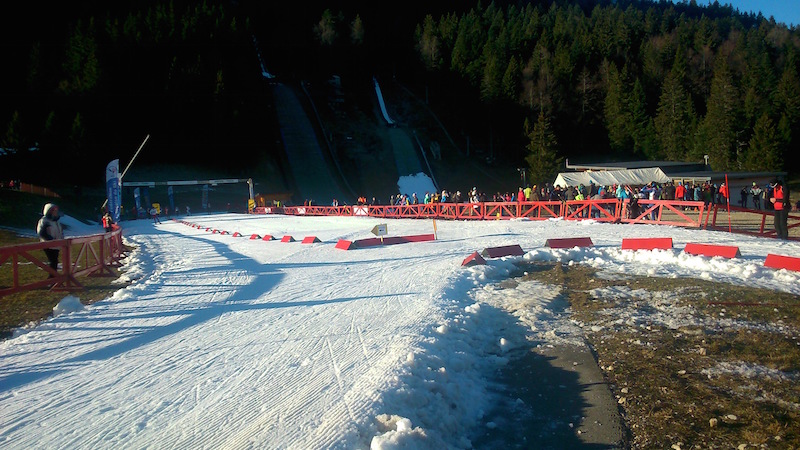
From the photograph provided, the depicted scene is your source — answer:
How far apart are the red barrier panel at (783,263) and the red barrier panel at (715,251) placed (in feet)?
2.91

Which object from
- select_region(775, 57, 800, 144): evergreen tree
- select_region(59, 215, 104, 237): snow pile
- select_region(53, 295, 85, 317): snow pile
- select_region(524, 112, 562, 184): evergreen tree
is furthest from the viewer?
select_region(524, 112, 562, 184): evergreen tree

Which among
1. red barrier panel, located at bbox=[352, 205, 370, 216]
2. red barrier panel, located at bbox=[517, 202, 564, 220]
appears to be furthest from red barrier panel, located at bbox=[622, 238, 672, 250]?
red barrier panel, located at bbox=[352, 205, 370, 216]

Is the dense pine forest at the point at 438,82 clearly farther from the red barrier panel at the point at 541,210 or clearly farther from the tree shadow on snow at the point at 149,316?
the tree shadow on snow at the point at 149,316

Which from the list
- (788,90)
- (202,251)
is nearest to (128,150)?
(202,251)

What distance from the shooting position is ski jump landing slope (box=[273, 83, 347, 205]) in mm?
60500

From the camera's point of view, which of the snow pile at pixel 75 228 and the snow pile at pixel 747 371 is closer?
the snow pile at pixel 747 371

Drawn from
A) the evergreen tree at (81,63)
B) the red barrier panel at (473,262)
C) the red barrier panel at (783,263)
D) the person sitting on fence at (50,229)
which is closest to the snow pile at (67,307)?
the person sitting on fence at (50,229)

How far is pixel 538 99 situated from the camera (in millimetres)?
76812

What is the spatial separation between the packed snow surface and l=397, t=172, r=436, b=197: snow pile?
4920 centimetres

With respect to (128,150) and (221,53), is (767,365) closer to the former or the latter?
(128,150)

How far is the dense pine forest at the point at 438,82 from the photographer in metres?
59.4

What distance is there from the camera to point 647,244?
40.0 ft

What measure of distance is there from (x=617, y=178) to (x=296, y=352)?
37.2 metres

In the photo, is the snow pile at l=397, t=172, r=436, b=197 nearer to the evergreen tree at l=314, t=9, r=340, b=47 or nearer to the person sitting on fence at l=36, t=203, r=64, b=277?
the evergreen tree at l=314, t=9, r=340, b=47
